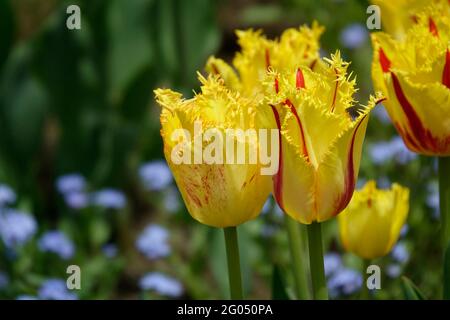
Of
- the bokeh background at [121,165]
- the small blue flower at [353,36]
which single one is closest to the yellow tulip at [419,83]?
the bokeh background at [121,165]

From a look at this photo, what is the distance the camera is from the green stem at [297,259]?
1.58 m

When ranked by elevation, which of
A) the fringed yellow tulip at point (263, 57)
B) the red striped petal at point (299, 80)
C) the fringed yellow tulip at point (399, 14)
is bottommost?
the red striped petal at point (299, 80)

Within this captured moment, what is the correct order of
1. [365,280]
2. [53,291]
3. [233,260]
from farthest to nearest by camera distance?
[53,291] < [365,280] < [233,260]

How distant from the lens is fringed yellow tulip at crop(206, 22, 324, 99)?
145 centimetres

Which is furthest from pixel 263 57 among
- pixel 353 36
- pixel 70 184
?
pixel 353 36

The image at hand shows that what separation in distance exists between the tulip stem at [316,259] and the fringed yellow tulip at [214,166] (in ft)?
0.23

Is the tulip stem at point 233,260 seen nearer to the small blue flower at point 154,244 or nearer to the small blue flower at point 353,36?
the small blue flower at point 154,244

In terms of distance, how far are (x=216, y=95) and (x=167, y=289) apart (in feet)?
2.84

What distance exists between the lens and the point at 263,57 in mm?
1468

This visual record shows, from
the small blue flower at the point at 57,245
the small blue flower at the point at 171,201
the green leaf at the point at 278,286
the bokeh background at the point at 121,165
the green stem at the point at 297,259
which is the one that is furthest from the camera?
the small blue flower at the point at 171,201

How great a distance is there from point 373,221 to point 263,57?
0.89 feet

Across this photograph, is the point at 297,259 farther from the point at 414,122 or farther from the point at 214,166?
the point at 214,166
